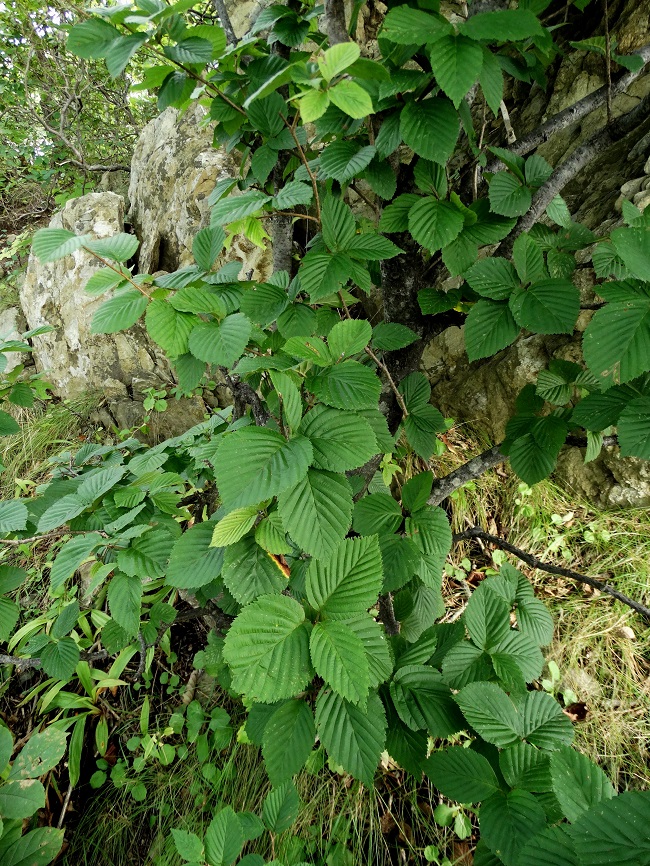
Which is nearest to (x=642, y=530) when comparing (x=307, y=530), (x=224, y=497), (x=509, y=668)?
(x=509, y=668)

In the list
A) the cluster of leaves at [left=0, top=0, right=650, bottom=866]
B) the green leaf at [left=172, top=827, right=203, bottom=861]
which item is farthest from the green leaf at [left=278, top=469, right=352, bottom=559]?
the green leaf at [left=172, top=827, right=203, bottom=861]

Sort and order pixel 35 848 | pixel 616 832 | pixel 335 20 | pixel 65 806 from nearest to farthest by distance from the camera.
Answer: pixel 616 832
pixel 335 20
pixel 35 848
pixel 65 806

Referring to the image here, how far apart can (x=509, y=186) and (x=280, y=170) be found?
1.88ft

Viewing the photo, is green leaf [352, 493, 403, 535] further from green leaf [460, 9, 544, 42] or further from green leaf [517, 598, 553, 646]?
green leaf [460, 9, 544, 42]

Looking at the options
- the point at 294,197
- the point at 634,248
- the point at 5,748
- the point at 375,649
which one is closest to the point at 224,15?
the point at 294,197

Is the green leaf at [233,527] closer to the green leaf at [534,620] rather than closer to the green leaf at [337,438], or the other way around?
the green leaf at [337,438]

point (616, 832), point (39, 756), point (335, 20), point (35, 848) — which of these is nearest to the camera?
point (616, 832)

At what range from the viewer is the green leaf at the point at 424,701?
0.75m

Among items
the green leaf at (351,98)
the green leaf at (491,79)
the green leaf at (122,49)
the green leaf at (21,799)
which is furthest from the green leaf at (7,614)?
the green leaf at (491,79)

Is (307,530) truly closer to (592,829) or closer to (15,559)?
(592,829)

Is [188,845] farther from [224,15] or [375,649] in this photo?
[224,15]

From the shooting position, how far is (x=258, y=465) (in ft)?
1.94

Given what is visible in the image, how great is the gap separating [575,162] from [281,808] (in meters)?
1.54

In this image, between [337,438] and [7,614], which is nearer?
[337,438]
